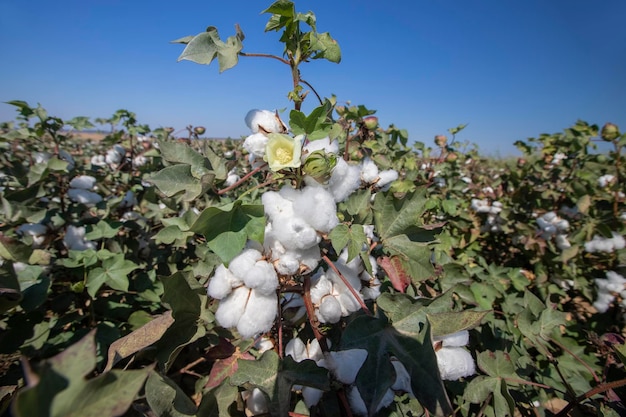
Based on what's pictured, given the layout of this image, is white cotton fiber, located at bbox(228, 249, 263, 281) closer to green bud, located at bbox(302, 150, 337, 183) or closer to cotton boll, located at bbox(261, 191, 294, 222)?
cotton boll, located at bbox(261, 191, 294, 222)

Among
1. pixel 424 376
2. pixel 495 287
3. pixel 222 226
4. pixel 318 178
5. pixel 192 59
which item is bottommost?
pixel 495 287

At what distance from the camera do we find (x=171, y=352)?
3.01ft

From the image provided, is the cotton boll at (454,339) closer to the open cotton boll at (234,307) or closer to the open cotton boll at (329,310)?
the open cotton boll at (329,310)

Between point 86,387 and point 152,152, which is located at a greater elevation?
point 152,152

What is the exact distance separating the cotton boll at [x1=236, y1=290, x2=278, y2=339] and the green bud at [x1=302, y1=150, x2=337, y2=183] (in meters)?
0.35

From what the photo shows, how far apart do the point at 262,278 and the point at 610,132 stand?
3003mm

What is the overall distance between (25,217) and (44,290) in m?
0.73

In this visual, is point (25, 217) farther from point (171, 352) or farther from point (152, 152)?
point (171, 352)

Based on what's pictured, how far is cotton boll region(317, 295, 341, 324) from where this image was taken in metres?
0.86

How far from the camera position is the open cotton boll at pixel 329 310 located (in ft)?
2.84

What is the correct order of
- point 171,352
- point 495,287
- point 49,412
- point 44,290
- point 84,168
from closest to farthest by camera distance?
point 49,412, point 171,352, point 44,290, point 495,287, point 84,168

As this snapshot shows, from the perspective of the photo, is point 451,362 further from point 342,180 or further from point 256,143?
point 256,143

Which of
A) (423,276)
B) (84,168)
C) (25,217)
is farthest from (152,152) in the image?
(423,276)

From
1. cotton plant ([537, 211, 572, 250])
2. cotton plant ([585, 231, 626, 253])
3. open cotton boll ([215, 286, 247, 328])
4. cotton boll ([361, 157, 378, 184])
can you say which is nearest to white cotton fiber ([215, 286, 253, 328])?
open cotton boll ([215, 286, 247, 328])
